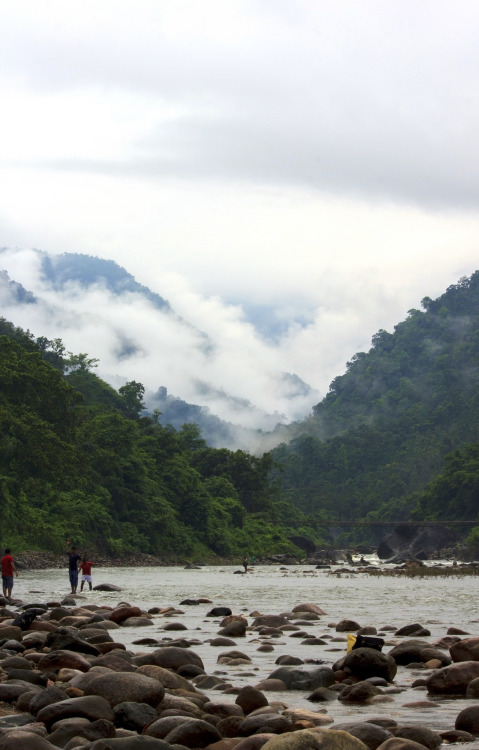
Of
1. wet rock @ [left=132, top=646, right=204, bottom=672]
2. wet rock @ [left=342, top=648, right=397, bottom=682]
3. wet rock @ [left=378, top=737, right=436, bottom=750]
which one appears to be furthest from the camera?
wet rock @ [left=132, top=646, right=204, bottom=672]

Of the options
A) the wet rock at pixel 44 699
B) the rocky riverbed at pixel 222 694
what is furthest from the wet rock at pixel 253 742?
the wet rock at pixel 44 699

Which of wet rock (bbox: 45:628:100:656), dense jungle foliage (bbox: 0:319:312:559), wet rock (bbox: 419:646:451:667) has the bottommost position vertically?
wet rock (bbox: 419:646:451:667)

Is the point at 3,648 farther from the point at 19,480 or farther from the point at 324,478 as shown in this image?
the point at 324,478

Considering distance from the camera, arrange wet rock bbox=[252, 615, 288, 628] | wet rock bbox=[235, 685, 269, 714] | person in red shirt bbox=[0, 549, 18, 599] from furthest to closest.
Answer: person in red shirt bbox=[0, 549, 18, 599]
wet rock bbox=[252, 615, 288, 628]
wet rock bbox=[235, 685, 269, 714]

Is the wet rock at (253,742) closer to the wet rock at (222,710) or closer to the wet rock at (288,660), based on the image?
the wet rock at (222,710)

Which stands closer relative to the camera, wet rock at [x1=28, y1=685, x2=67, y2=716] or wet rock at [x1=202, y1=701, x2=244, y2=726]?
wet rock at [x1=28, y1=685, x2=67, y2=716]

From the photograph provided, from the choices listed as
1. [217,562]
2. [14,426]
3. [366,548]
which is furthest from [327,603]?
[366,548]

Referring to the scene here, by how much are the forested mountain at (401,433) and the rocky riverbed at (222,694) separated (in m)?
92.8

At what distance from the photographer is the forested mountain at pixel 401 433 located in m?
138

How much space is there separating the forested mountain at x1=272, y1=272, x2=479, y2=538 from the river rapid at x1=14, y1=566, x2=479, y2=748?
72.6 m

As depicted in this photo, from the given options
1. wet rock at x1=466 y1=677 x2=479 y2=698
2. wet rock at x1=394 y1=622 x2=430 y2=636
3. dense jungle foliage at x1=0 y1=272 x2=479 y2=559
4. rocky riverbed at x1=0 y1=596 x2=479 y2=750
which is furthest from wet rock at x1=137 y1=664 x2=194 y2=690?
dense jungle foliage at x1=0 y1=272 x2=479 y2=559

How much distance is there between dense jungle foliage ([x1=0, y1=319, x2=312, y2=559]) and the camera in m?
56.7

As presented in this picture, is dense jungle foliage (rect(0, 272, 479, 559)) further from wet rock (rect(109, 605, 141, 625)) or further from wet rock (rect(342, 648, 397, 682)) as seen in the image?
wet rock (rect(342, 648, 397, 682))

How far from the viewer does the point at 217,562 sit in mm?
75250
